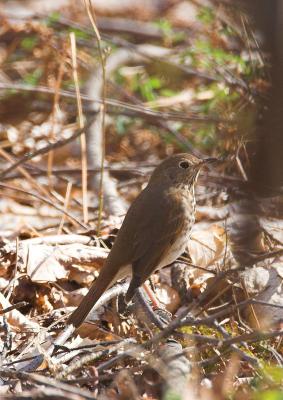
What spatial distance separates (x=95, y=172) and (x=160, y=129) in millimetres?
1206

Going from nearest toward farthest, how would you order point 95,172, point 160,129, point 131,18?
1. point 95,172
2. point 160,129
3. point 131,18

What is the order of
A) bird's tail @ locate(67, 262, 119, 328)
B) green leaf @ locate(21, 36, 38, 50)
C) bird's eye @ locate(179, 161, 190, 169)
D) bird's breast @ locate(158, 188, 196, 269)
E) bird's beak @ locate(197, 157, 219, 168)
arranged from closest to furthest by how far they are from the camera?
bird's tail @ locate(67, 262, 119, 328) < bird's breast @ locate(158, 188, 196, 269) < bird's beak @ locate(197, 157, 219, 168) < bird's eye @ locate(179, 161, 190, 169) < green leaf @ locate(21, 36, 38, 50)

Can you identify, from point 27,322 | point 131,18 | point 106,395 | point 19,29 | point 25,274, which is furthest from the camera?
point 131,18

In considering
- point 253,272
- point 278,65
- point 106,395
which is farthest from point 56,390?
point 253,272

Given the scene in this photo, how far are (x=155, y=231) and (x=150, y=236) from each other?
45mm

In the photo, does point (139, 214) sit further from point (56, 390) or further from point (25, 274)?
point (56, 390)

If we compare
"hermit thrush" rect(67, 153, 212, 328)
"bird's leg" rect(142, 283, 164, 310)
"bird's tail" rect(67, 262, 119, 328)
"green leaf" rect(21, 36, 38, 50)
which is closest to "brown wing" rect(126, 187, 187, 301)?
"hermit thrush" rect(67, 153, 212, 328)

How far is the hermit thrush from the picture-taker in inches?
147

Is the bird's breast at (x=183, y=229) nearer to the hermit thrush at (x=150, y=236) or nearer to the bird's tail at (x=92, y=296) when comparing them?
the hermit thrush at (x=150, y=236)

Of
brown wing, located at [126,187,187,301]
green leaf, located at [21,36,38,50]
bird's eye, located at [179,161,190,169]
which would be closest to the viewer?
brown wing, located at [126,187,187,301]

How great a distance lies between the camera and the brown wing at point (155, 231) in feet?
12.7

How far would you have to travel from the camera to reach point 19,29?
26.3 feet

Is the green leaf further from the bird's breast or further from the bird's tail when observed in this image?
the bird's tail

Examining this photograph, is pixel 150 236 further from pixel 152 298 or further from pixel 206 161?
pixel 206 161
